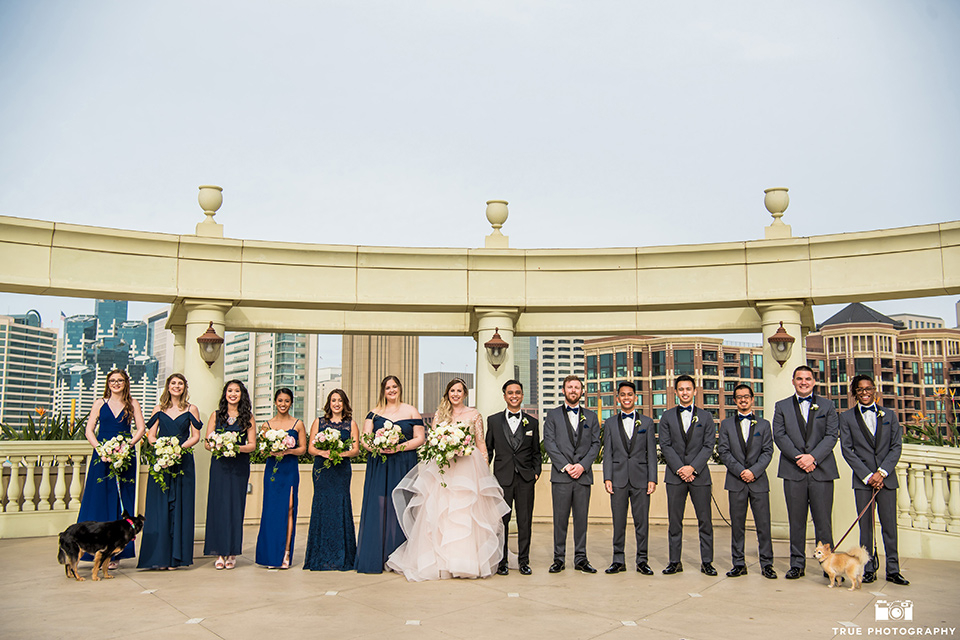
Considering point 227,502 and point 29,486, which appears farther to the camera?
point 29,486

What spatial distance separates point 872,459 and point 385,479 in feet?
15.7

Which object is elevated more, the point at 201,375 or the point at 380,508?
the point at 201,375

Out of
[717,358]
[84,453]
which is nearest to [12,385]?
[717,358]

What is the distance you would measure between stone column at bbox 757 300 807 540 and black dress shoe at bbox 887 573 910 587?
2.88 m

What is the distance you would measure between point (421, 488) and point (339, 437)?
1.02m

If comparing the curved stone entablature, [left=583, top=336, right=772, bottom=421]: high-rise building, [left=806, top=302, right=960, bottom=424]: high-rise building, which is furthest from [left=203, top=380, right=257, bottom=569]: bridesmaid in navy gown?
[left=806, top=302, right=960, bottom=424]: high-rise building

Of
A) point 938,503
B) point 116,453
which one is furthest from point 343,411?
point 938,503

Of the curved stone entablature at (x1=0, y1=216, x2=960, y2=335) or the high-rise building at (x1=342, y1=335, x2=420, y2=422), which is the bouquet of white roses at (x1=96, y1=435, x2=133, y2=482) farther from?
the high-rise building at (x1=342, y1=335, x2=420, y2=422)

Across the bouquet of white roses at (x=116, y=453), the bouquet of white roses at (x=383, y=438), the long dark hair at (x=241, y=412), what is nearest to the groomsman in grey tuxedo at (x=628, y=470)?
the bouquet of white roses at (x=383, y=438)

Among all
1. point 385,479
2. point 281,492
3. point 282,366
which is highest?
point 282,366

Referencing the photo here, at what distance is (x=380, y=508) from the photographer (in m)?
7.87

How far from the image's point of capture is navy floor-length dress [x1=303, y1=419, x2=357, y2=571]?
7.93 metres

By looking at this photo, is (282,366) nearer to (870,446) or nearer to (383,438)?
(383,438)

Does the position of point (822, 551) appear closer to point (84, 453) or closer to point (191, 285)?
point (191, 285)
